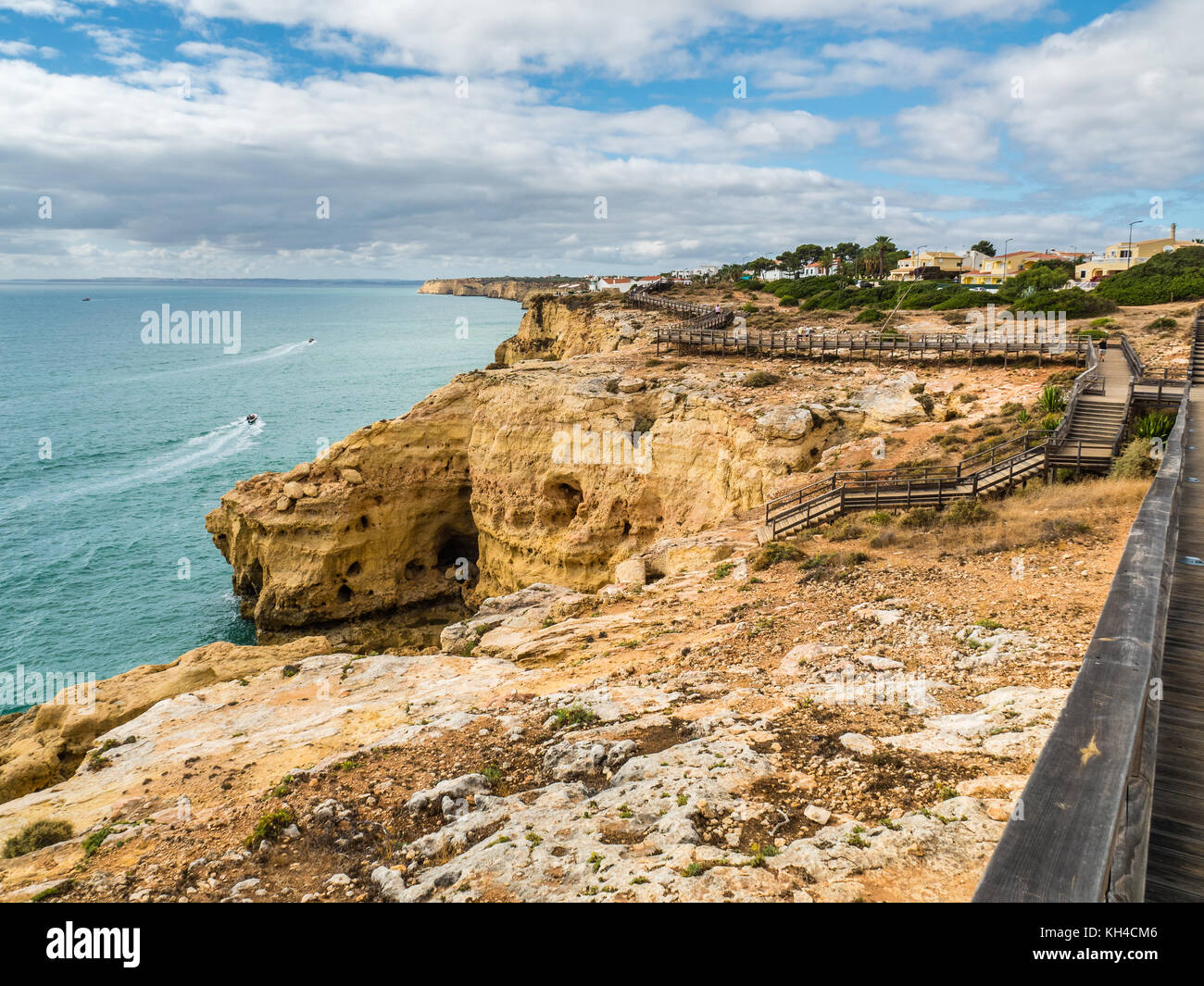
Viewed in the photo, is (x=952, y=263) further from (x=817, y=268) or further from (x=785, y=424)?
(x=785, y=424)

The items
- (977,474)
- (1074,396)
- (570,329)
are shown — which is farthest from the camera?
(570,329)

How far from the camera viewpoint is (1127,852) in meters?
3.54

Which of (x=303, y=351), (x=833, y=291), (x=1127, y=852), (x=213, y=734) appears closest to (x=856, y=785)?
(x=1127, y=852)

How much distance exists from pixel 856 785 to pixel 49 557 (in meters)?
45.3

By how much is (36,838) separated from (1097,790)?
1379 centimetres

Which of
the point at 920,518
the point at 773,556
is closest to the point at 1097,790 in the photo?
the point at 773,556

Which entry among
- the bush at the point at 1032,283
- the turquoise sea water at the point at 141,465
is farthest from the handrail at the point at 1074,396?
the turquoise sea water at the point at 141,465

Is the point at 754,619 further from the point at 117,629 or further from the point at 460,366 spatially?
the point at 460,366

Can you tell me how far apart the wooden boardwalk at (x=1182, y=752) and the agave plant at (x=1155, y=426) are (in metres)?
14.7

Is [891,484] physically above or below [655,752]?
above

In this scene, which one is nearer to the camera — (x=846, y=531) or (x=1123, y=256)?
(x=846, y=531)

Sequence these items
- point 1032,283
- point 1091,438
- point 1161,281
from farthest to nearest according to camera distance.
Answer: point 1032,283 → point 1161,281 → point 1091,438

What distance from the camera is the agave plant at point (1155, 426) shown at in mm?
20562

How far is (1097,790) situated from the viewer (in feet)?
11.3
